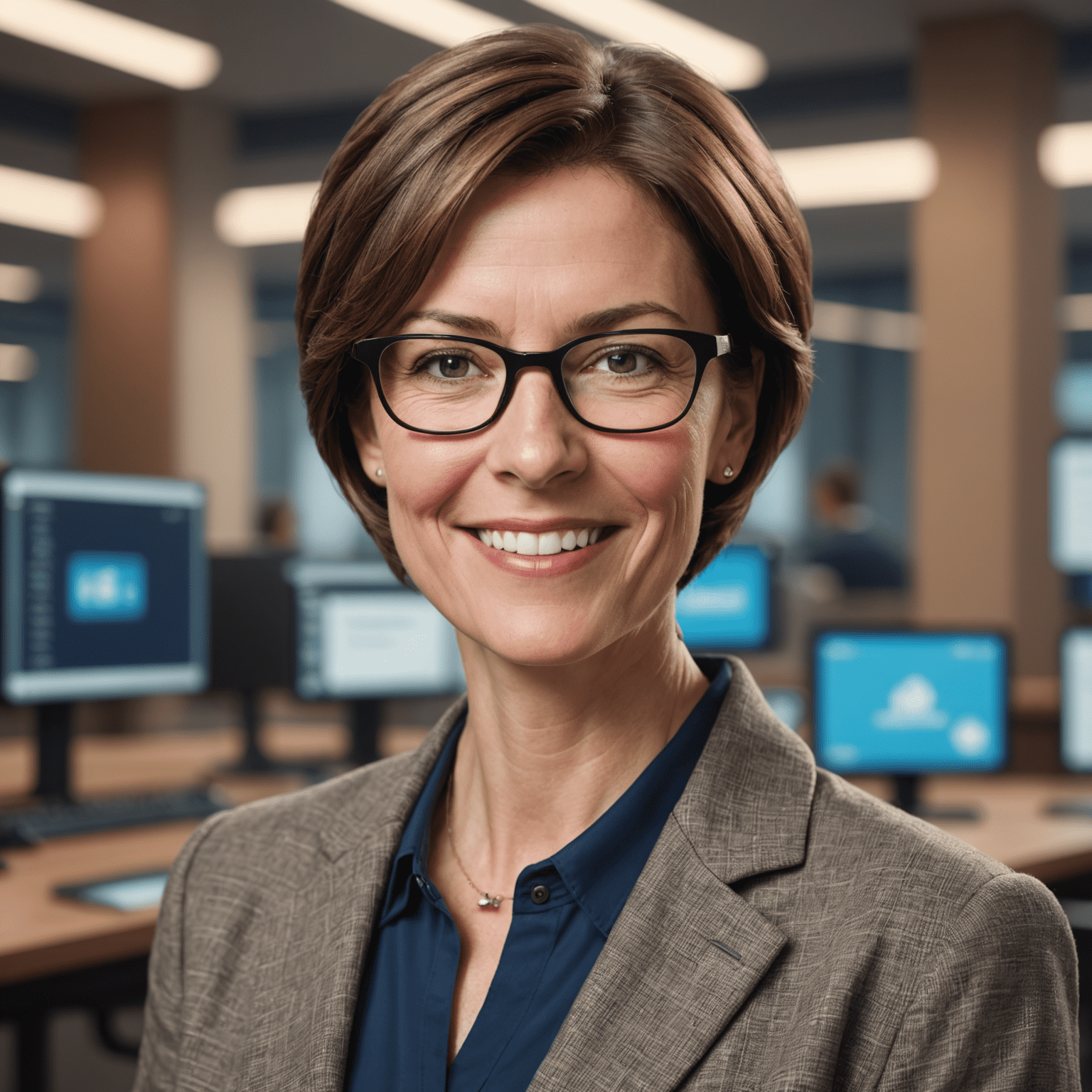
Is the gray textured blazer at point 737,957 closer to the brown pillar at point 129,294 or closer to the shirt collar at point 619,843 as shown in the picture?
the shirt collar at point 619,843

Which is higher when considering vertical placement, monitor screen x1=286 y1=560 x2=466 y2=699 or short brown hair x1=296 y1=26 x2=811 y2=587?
short brown hair x1=296 y1=26 x2=811 y2=587

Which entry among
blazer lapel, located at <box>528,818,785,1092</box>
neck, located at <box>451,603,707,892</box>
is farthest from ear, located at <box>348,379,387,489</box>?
blazer lapel, located at <box>528,818,785,1092</box>

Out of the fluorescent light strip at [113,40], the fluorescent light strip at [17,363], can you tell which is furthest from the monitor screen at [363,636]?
the fluorescent light strip at [17,363]

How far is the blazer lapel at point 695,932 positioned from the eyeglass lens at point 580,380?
268mm

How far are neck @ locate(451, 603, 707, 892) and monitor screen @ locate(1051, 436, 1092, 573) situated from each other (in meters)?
3.67

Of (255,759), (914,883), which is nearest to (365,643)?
(255,759)

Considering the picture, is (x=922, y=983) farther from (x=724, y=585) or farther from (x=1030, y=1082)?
(x=724, y=585)

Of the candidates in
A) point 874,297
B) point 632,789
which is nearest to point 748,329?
point 632,789

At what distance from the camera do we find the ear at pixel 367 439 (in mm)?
1162

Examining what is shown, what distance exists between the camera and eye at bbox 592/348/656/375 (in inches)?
37.9

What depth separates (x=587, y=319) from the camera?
37.3 inches

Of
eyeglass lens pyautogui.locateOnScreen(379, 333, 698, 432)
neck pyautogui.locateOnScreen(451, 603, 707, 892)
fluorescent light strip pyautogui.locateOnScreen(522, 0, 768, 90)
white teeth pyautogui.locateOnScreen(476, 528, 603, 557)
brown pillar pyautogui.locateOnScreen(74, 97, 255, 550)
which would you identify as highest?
fluorescent light strip pyautogui.locateOnScreen(522, 0, 768, 90)

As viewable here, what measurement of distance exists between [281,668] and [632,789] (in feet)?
8.27

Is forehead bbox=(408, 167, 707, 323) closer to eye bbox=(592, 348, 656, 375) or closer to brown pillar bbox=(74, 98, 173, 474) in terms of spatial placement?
eye bbox=(592, 348, 656, 375)
